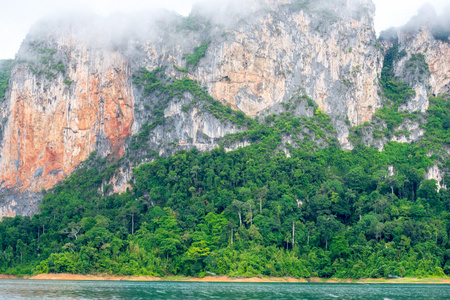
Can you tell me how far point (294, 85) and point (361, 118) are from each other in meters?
13.8

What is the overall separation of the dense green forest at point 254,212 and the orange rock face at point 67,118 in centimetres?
390

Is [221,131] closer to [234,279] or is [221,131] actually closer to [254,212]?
[254,212]

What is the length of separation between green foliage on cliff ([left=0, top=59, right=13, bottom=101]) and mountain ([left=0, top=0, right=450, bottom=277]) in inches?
17.8

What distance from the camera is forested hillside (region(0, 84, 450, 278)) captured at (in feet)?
228

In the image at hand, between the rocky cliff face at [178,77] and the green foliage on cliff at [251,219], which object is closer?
the green foliage on cliff at [251,219]

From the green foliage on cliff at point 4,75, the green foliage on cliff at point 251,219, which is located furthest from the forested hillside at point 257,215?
the green foliage on cliff at point 4,75

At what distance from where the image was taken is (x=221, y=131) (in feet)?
319

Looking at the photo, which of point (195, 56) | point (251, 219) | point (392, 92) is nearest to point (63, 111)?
point (195, 56)

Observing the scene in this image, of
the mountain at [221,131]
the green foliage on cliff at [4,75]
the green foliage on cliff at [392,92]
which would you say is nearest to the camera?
the mountain at [221,131]

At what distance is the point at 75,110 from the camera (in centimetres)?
10494

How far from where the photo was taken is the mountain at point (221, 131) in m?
76.7

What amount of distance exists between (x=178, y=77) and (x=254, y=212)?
123 ft

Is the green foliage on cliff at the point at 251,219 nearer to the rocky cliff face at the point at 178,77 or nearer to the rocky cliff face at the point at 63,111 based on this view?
the rocky cliff face at the point at 63,111

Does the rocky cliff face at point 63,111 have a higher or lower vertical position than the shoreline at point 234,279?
higher
